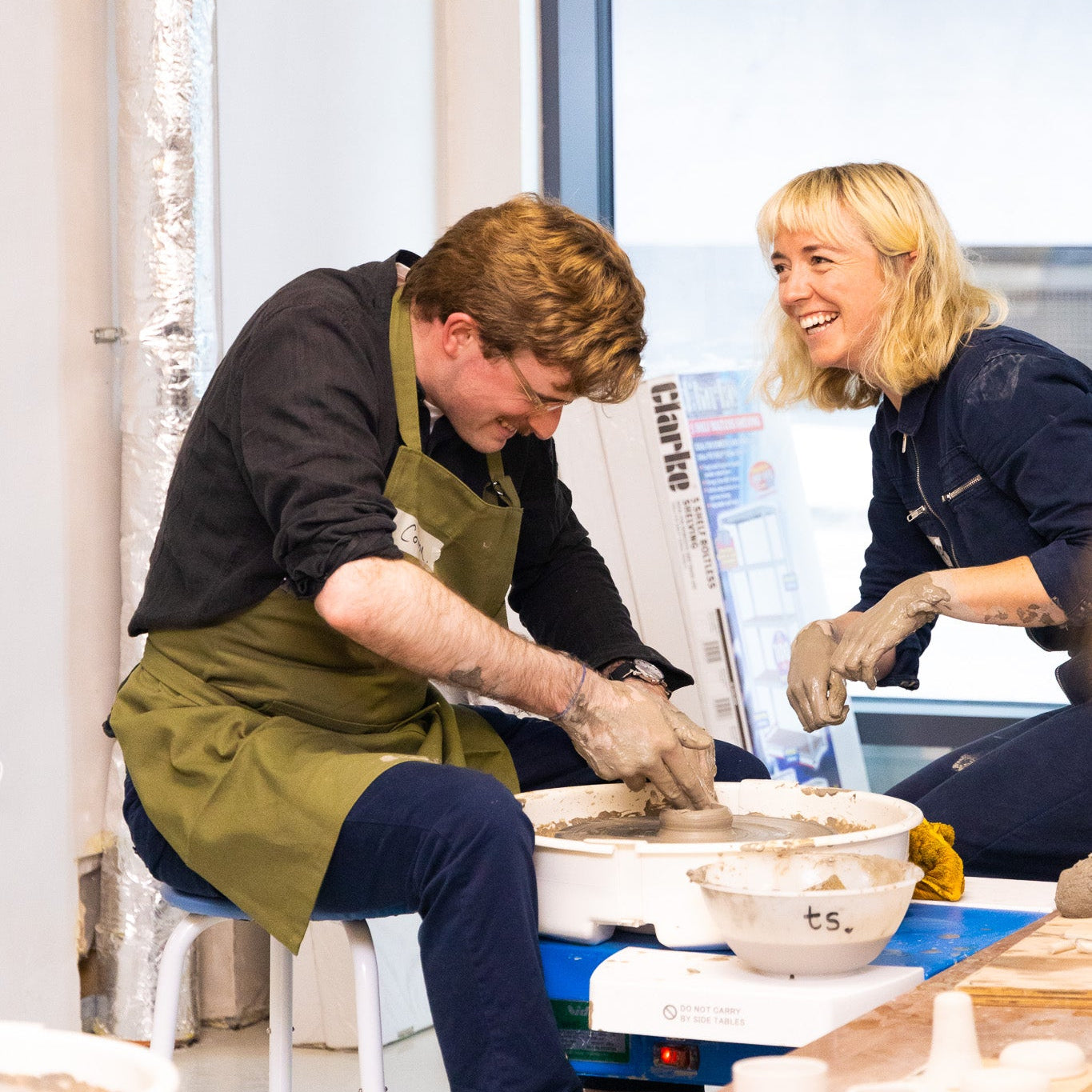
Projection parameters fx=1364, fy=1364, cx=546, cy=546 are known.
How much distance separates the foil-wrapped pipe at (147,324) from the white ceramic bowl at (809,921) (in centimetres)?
158

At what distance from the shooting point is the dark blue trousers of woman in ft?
4.68

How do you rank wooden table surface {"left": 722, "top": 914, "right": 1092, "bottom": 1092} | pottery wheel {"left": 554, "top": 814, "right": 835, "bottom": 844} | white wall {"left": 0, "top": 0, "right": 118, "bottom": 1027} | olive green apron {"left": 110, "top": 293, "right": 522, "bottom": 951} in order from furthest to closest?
white wall {"left": 0, "top": 0, "right": 118, "bottom": 1027} → pottery wheel {"left": 554, "top": 814, "right": 835, "bottom": 844} → olive green apron {"left": 110, "top": 293, "right": 522, "bottom": 951} → wooden table surface {"left": 722, "top": 914, "right": 1092, "bottom": 1092}

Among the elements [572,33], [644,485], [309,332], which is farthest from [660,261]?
[309,332]

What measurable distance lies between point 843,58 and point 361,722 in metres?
2.47

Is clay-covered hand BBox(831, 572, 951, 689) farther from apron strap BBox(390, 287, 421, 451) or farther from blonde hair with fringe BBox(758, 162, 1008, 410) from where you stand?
apron strap BBox(390, 287, 421, 451)

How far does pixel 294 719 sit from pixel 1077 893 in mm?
952

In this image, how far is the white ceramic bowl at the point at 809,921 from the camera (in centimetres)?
131

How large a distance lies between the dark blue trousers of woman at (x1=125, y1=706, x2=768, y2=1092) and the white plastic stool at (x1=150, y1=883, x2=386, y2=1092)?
11 centimetres

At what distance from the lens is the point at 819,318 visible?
87.9 inches

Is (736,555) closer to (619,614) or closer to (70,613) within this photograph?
(619,614)

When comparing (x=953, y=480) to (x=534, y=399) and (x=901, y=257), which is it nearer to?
(x=901, y=257)

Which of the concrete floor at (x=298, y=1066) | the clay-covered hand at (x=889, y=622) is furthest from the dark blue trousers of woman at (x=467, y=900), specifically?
the concrete floor at (x=298, y=1066)

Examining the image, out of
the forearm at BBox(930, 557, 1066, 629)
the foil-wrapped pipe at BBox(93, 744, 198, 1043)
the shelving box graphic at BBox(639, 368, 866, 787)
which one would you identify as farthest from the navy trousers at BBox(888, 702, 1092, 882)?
the foil-wrapped pipe at BBox(93, 744, 198, 1043)

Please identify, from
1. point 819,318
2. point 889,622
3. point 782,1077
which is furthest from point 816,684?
point 782,1077
